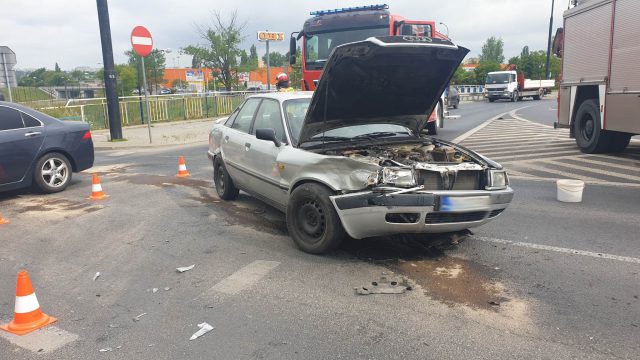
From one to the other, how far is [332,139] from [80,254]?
283 cm

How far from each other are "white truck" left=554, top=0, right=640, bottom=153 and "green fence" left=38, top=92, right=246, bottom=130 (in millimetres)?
13670

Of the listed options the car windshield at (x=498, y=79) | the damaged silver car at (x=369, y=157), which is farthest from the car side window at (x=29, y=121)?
the car windshield at (x=498, y=79)

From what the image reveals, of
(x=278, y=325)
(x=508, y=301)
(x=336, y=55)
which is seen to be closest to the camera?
(x=278, y=325)

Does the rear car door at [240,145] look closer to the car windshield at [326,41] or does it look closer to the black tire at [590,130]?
the car windshield at [326,41]

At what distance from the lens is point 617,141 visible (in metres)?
11.1

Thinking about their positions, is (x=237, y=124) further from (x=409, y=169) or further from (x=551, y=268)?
(x=551, y=268)

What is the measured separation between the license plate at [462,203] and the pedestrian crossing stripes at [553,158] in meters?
5.01

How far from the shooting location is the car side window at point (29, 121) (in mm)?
7654

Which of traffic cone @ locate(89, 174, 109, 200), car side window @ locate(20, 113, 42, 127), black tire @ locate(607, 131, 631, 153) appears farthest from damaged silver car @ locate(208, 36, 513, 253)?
black tire @ locate(607, 131, 631, 153)

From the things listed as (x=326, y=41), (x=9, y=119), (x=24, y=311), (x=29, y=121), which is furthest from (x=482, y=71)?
(x=24, y=311)

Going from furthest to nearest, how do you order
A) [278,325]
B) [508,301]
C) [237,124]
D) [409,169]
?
[237,124] → [409,169] → [508,301] → [278,325]

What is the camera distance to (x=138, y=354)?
312 centimetres

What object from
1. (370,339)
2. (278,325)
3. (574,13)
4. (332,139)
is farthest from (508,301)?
(574,13)

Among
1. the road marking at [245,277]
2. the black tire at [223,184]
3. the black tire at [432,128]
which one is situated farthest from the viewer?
the black tire at [432,128]
